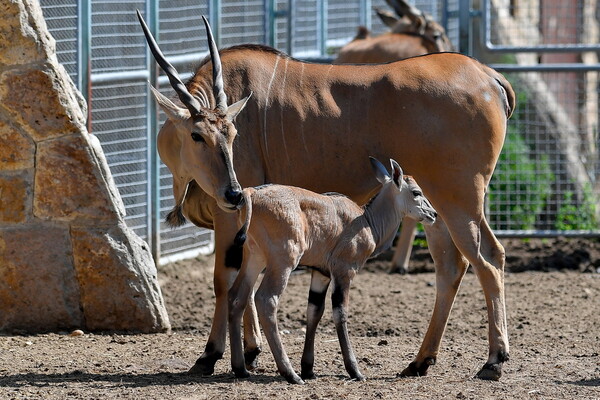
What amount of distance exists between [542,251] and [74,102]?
5598mm

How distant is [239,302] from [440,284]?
130 cm

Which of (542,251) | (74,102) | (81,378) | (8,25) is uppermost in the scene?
(8,25)

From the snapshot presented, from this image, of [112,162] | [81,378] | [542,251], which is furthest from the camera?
[542,251]

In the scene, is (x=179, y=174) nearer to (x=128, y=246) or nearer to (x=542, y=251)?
(x=128, y=246)

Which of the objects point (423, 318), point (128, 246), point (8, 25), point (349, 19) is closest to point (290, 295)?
point (423, 318)

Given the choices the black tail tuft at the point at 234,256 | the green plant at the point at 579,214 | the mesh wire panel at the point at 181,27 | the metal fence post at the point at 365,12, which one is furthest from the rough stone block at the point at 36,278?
the metal fence post at the point at 365,12

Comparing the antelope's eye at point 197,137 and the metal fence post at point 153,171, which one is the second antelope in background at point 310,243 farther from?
the metal fence post at point 153,171

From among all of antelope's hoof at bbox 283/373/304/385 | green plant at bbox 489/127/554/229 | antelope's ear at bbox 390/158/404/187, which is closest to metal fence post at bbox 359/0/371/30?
green plant at bbox 489/127/554/229

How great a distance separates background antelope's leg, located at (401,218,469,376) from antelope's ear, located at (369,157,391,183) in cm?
53

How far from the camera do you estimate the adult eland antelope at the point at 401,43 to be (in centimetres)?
1034

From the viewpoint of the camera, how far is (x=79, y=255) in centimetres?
695

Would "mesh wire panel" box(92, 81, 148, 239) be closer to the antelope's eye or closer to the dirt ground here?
the dirt ground

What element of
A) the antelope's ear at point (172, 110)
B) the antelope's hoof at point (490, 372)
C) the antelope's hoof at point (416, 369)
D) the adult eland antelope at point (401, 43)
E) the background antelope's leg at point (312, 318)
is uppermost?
the antelope's ear at point (172, 110)

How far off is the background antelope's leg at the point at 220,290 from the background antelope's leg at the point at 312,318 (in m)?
0.55
